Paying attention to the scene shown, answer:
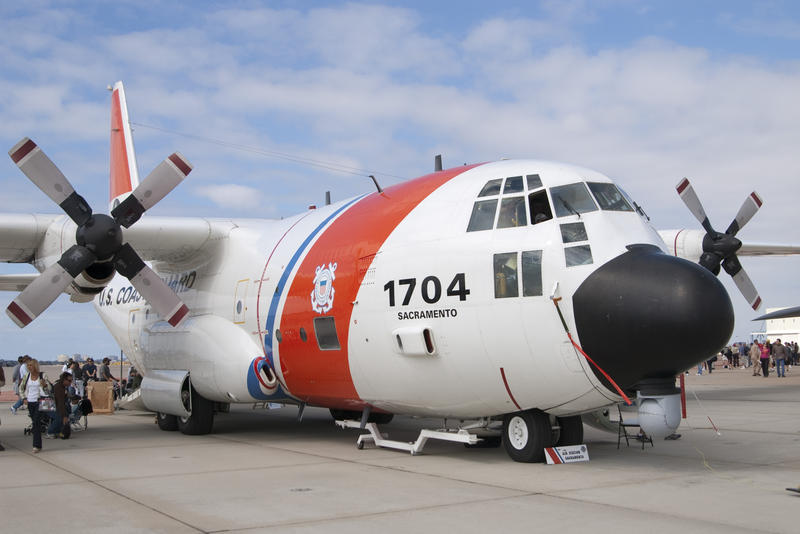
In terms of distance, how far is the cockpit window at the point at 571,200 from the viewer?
8.87 meters

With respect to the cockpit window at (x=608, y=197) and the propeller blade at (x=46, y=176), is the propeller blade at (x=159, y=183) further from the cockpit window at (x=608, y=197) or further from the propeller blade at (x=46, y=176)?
the cockpit window at (x=608, y=197)

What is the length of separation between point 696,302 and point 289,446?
7.07m

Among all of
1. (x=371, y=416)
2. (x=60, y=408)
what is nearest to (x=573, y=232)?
(x=371, y=416)

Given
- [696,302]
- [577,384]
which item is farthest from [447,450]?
[696,302]

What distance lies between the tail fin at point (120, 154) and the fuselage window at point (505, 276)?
12.5m

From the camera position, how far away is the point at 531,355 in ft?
28.1

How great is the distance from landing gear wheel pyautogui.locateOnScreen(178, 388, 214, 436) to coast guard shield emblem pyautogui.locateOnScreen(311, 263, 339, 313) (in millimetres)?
4171

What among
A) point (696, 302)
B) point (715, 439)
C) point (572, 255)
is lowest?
point (715, 439)

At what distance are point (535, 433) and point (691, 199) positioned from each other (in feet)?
31.7

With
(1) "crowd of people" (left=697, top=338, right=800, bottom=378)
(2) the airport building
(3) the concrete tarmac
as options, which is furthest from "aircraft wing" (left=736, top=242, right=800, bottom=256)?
(2) the airport building

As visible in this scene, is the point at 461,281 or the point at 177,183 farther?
the point at 177,183

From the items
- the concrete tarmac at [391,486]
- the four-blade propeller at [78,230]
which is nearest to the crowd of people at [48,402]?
the concrete tarmac at [391,486]

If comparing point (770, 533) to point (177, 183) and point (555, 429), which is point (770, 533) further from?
point (177, 183)

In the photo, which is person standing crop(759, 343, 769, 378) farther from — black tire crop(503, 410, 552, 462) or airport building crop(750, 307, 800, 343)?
airport building crop(750, 307, 800, 343)
